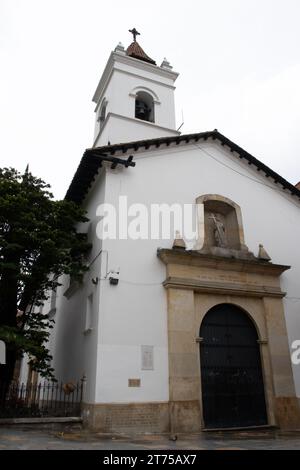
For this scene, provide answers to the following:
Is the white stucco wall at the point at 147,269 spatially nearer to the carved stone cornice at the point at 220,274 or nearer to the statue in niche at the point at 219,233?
the carved stone cornice at the point at 220,274

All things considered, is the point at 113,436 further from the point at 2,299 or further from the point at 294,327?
the point at 294,327

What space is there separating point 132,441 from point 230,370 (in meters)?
4.28

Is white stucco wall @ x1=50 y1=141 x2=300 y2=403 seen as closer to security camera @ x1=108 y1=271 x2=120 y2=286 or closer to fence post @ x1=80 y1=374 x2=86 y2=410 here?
security camera @ x1=108 y1=271 x2=120 y2=286

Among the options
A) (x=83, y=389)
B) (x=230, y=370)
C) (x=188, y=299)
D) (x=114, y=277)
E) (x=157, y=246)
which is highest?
(x=157, y=246)

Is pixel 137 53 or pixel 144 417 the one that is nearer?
pixel 144 417

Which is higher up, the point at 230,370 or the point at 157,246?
the point at 157,246

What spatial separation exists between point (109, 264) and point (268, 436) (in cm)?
615

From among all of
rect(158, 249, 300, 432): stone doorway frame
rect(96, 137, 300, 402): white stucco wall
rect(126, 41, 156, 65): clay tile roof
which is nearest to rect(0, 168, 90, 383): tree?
rect(96, 137, 300, 402): white stucco wall

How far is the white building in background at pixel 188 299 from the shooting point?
10.6m

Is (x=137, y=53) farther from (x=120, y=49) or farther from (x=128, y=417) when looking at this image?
(x=128, y=417)

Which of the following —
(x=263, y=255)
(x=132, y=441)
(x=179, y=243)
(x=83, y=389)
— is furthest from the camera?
(x=263, y=255)

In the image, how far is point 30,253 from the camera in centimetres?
1202

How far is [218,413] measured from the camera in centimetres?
1121

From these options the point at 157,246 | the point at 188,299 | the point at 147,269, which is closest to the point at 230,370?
the point at 188,299
